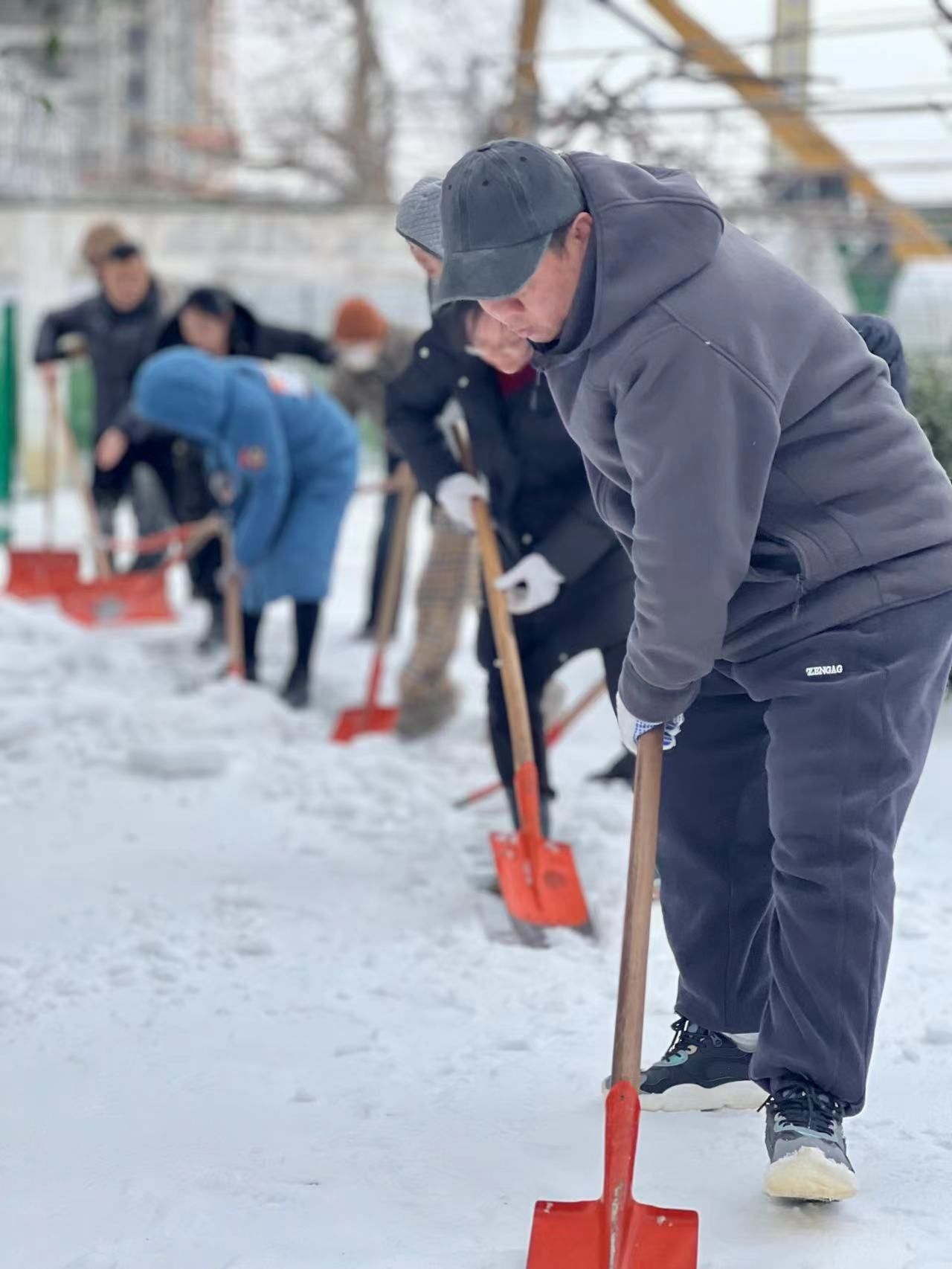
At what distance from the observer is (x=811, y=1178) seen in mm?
2324

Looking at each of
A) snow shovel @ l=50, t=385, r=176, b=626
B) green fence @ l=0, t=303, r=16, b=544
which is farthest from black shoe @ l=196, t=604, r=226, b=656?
green fence @ l=0, t=303, r=16, b=544

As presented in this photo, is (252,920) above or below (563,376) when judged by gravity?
below

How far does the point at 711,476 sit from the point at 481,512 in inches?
78.2

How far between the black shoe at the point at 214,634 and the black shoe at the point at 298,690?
990mm

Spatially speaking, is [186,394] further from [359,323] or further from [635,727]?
[635,727]

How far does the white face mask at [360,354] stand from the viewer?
7.01m

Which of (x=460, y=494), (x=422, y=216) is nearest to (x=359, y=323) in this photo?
(x=460, y=494)

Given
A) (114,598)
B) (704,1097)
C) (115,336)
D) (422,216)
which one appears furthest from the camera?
(115,336)

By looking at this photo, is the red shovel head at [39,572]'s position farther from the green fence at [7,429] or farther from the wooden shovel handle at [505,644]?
the wooden shovel handle at [505,644]

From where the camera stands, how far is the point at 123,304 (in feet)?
26.7

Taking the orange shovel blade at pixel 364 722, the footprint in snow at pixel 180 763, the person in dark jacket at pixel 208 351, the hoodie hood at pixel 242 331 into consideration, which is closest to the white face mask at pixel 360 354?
the person in dark jacket at pixel 208 351

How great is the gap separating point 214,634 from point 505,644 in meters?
3.82

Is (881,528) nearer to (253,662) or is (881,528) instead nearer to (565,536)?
(565,536)

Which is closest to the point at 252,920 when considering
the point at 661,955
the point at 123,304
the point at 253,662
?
the point at 661,955
